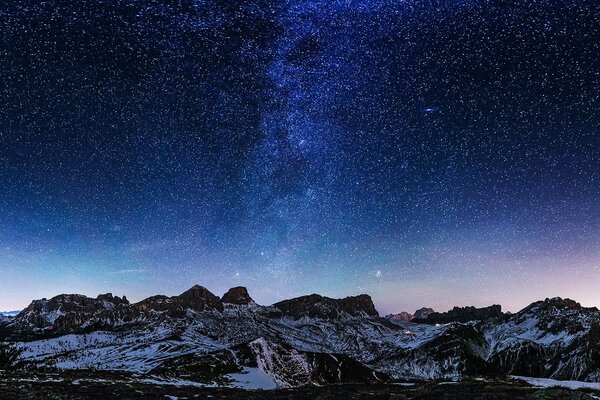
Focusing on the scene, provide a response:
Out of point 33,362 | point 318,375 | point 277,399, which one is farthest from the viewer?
point 33,362

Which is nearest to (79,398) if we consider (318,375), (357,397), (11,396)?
(11,396)

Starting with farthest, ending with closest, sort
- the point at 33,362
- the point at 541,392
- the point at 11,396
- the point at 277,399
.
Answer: the point at 33,362, the point at 277,399, the point at 11,396, the point at 541,392

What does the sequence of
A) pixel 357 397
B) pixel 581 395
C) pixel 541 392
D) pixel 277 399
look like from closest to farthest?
pixel 581 395 < pixel 541 392 < pixel 357 397 < pixel 277 399

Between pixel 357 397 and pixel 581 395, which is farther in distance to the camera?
pixel 357 397

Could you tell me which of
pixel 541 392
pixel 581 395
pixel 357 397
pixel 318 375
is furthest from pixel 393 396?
pixel 318 375

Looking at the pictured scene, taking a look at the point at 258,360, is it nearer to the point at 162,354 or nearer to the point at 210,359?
the point at 210,359

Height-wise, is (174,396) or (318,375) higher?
(174,396)

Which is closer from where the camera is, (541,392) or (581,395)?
(581,395)

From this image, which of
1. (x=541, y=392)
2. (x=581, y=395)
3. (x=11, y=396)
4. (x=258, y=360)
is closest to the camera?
(x=581, y=395)

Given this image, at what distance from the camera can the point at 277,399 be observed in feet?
122

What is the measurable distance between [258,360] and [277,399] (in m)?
76.6

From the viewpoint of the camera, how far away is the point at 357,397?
3484cm

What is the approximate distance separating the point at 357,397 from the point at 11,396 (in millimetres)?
27625

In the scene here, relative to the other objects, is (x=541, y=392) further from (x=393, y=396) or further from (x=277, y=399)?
(x=277, y=399)
